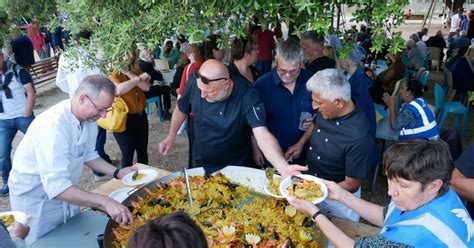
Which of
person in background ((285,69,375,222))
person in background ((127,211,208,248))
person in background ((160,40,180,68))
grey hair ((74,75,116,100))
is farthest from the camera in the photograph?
person in background ((160,40,180,68))

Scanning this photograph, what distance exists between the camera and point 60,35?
1213 centimetres

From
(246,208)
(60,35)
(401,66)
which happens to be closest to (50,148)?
(246,208)

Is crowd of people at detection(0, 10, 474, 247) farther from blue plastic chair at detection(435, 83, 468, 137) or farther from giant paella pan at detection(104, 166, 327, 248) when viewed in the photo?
blue plastic chair at detection(435, 83, 468, 137)

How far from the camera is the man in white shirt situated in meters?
2.04

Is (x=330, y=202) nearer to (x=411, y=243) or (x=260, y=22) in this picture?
(x=411, y=243)

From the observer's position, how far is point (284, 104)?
3.10 meters

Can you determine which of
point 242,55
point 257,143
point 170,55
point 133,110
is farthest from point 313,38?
point 170,55

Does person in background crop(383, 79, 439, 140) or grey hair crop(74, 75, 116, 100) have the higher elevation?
grey hair crop(74, 75, 116, 100)

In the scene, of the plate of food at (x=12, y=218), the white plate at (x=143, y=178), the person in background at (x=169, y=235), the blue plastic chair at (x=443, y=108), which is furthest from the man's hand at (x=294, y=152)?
the blue plastic chair at (x=443, y=108)

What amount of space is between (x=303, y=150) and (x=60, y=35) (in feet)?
37.4

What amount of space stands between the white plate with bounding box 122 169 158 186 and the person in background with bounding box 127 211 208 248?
4.87ft

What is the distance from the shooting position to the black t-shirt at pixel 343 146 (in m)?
A: 2.38

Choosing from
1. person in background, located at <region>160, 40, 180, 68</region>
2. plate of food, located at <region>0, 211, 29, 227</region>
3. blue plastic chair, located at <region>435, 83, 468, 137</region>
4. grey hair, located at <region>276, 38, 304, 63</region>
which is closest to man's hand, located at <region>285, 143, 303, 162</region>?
grey hair, located at <region>276, 38, 304, 63</region>

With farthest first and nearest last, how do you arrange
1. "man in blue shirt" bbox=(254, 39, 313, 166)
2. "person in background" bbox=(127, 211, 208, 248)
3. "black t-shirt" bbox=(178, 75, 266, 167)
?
"man in blue shirt" bbox=(254, 39, 313, 166) → "black t-shirt" bbox=(178, 75, 266, 167) → "person in background" bbox=(127, 211, 208, 248)
